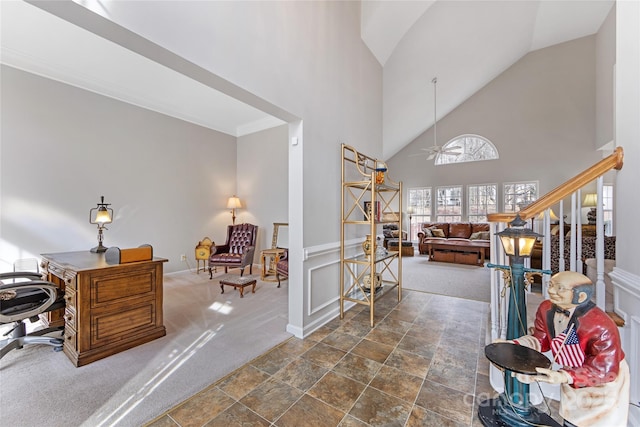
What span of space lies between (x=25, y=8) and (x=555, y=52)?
1038 centimetres

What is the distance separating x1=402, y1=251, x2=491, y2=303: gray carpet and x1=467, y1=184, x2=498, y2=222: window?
290 cm

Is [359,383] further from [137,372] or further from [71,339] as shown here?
[71,339]

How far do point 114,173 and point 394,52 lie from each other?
516 centimetres

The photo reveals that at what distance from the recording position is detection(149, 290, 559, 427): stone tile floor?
146 cm

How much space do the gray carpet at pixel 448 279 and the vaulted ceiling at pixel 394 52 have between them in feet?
12.4

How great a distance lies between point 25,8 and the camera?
2408mm


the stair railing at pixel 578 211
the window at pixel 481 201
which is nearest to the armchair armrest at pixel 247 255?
the stair railing at pixel 578 211

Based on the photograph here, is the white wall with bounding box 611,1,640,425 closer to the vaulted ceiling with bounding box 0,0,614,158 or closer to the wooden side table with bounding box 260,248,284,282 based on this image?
the vaulted ceiling with bounding box 0,0,614,158

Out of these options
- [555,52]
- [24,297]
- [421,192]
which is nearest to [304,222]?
[24,297]

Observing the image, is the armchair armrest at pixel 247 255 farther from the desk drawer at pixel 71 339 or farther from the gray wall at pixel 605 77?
the gray wall at pixel 605 77

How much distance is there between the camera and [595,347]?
0.92 metres

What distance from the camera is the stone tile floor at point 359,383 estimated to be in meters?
1.46

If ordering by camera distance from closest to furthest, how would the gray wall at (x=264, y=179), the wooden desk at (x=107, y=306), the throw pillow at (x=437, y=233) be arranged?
the wooden desk at (x=107, y=306)
the gray wall at (x=264, y=179)
the throw pillow at (x=437, y=233)

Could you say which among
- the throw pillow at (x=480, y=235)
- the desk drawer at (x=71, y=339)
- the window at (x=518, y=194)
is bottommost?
the desk drawer at (x=71, y=339)
